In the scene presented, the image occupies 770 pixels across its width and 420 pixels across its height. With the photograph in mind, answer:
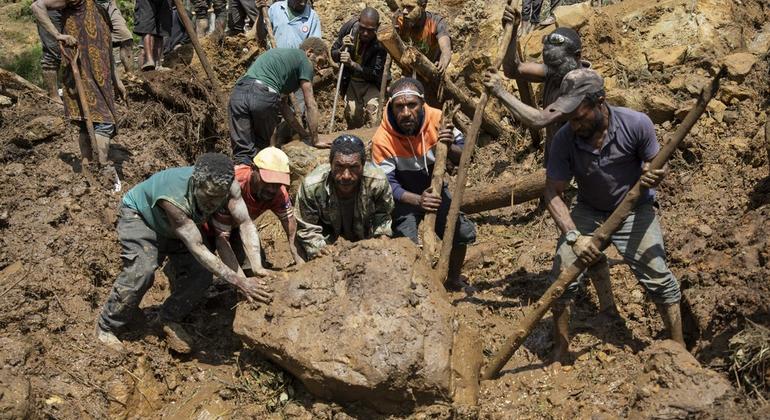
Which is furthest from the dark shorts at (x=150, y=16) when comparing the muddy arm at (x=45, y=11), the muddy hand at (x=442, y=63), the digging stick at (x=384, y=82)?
the muddy hand at (x=442, y=63)

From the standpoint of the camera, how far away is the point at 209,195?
4906 millimetres

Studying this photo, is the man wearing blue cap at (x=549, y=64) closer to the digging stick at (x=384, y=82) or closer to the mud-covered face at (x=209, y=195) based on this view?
the mud-covered face at (x=209, y=195)

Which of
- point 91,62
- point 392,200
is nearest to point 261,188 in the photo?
point 392,200

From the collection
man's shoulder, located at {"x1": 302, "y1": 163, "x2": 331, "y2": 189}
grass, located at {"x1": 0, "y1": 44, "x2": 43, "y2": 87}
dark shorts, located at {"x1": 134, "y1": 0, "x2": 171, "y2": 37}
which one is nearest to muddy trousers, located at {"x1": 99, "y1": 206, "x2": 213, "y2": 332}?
man's shoulder, located at {"x1": 302, "y1": 163, "x2": 331, "y2": 189}

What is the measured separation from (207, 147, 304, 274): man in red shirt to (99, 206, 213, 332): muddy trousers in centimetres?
35

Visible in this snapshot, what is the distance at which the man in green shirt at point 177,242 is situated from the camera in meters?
4.94

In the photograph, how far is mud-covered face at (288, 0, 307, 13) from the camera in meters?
8.70

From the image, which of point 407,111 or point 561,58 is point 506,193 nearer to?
point 561,58

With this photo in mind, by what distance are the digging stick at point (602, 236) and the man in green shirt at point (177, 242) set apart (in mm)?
1573

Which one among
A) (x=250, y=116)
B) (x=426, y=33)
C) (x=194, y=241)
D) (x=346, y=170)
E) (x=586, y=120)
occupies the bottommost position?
(x=250, y=116)

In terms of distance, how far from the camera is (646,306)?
5547mm

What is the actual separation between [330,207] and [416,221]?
2.87 ft

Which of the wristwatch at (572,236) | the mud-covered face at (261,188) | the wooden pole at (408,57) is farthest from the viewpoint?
the wooden pole at (408,57)

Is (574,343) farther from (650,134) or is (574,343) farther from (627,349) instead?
(650,134)
